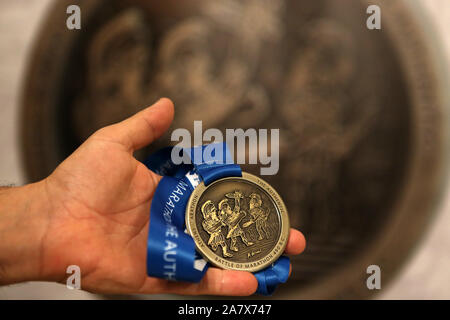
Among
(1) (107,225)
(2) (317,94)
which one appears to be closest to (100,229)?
(1) (107,225)

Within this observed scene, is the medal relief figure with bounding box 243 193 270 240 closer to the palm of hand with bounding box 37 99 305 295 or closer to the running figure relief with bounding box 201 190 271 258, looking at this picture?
the running figure relief with bounding box 201 190 271 258

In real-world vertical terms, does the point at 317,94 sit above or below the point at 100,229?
above

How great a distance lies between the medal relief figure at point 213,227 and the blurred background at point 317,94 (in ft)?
1.84

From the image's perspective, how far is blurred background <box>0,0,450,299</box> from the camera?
5.10 feet

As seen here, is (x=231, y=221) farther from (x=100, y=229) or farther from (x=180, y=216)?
(x=100, y=229)

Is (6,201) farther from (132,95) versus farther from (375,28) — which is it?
(375,28)

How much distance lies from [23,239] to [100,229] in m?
0.23

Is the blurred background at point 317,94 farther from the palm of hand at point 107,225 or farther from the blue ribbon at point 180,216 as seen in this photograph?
the palm of hand at point 107,225

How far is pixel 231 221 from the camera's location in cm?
115

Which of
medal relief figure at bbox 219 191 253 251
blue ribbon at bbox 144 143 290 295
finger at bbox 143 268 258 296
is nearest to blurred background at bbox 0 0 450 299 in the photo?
blue ribbon at bbox 144 143 290 295

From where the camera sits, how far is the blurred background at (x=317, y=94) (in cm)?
155

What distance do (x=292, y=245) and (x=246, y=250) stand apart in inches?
6.9

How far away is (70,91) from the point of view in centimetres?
169

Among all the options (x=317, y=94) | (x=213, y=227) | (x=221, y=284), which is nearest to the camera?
(x=221, y=284)
